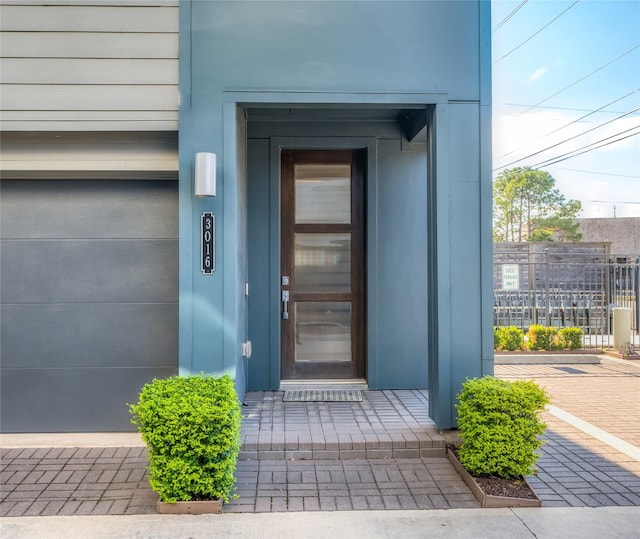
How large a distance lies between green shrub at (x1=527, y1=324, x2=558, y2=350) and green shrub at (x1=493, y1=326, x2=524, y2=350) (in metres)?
0.17

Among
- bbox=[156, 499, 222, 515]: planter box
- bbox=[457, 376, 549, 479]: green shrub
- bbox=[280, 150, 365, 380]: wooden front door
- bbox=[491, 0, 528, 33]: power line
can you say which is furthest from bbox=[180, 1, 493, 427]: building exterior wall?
bbox=[491, 0, 528, 33]: power line

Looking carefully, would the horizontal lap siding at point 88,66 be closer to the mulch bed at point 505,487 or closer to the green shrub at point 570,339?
the mulch bed at point 505,487

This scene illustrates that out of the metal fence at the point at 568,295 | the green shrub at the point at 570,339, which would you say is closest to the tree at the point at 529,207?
the metal fence at the point at 568,295

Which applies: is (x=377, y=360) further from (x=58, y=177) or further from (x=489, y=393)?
(x=58, y=177)

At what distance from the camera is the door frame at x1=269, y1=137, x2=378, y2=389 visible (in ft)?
16.3

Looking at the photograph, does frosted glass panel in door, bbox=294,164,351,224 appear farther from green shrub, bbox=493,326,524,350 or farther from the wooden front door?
green shrub, bbox=493,326,524,350

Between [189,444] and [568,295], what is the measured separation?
7701 millimetres

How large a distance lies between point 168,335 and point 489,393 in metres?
2.51

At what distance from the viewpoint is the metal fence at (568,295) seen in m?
8.36

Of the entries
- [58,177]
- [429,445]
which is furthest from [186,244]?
[429,445]

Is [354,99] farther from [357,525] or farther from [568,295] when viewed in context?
[568,295]

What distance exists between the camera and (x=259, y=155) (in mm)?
4977

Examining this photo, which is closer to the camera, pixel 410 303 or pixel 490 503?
pixel 490 503

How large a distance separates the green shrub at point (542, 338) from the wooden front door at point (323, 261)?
4.22 meters
